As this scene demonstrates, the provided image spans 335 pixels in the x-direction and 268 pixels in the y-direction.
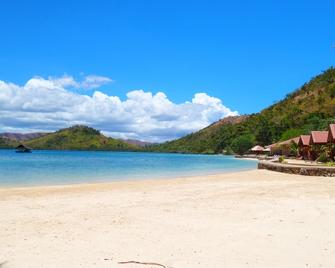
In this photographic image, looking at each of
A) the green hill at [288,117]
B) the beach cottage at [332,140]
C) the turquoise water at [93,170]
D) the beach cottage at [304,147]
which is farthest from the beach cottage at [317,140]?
the green hill at [288,117]

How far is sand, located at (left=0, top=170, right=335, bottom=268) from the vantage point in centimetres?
703

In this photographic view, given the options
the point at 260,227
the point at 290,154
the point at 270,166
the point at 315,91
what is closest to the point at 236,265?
the point at 260,227

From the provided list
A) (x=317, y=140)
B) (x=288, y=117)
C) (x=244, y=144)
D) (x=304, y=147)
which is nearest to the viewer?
(x=317, y=140)

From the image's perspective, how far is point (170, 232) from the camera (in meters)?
9.08

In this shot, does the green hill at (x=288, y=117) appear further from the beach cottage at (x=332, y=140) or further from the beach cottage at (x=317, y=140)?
the beach cottage at (x=332, y=140)

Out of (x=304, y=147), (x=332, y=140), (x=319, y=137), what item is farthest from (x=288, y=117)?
(x=332, y=140)

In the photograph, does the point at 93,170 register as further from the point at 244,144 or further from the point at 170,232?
the point at 244,144

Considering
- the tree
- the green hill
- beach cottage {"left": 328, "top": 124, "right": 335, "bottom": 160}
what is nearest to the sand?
beach cottage {"left": 328, "top": 124, "right": 335, "bottom": 160}

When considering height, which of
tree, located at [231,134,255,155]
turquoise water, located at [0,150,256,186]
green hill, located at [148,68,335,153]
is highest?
green hill, located at [148,68,335,153]

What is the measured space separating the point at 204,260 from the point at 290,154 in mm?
69780

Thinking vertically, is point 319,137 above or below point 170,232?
above

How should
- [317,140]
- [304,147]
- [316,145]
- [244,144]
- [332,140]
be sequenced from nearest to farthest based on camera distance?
[332,140] → [317,140] → [316,145] → [304,147] → [244,144]

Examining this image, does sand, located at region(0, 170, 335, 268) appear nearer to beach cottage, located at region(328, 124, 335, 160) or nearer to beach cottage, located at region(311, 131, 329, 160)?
beach cottage, located at region(328, 124, 335, 160)

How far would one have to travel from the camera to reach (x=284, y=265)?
6.66m
